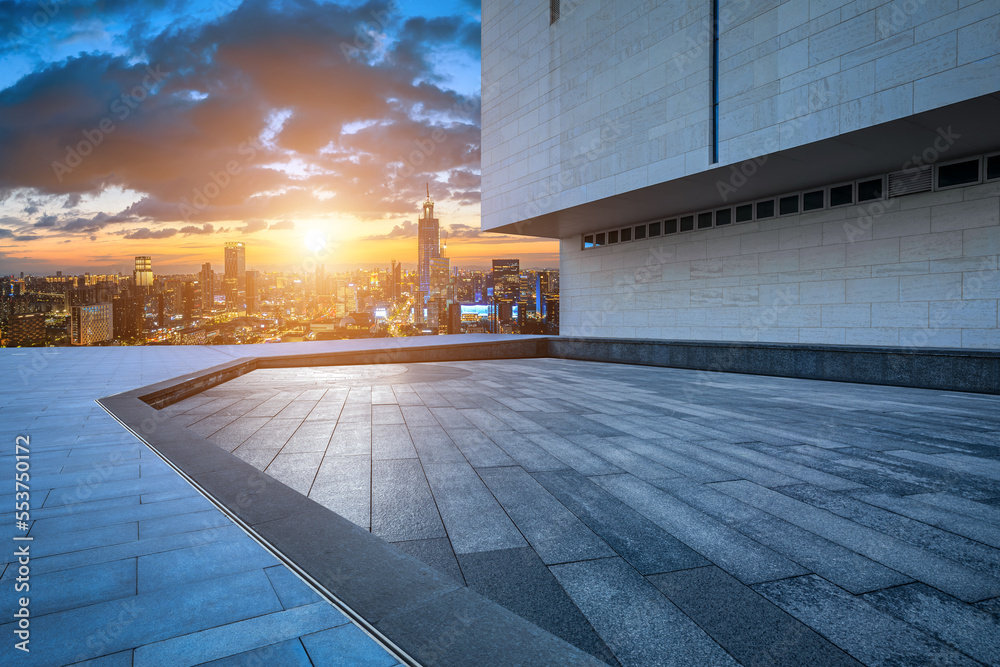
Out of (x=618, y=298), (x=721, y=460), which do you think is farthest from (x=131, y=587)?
(x=618, y=298)

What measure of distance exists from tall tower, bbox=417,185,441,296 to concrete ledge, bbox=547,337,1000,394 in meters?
110

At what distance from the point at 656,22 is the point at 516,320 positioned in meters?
17.3

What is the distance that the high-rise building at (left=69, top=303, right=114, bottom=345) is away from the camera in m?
24.6

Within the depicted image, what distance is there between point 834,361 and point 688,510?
1199cm

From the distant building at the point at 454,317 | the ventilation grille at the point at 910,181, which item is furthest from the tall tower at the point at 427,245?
the ventilation grille at the point at 910,181

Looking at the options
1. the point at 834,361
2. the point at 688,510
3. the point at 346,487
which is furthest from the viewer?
the point at 834,361

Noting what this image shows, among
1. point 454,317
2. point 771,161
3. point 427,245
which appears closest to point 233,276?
point 454,317

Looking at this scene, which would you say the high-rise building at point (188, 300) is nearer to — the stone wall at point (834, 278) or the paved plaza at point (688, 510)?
the stone wall at point (834, 278)

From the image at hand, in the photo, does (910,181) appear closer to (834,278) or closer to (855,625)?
(834,278)

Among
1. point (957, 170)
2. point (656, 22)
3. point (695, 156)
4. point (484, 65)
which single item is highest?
point (484, 65)

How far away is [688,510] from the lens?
430 centimetres

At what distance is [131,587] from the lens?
283cm

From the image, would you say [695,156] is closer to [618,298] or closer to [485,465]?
[618,298]

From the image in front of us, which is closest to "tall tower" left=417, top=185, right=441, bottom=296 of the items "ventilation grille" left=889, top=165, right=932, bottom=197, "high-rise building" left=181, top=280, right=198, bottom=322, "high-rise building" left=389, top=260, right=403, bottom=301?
"high-rise building" left=389, top=260, right=403, bottom=301
